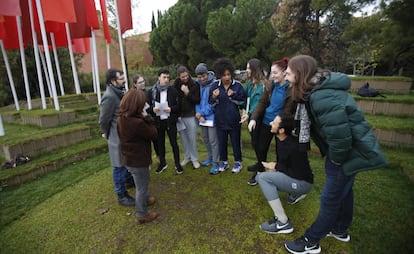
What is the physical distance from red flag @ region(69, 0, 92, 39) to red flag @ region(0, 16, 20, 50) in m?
1.92

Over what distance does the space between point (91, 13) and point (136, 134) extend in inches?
316

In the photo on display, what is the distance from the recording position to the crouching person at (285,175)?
2.15m

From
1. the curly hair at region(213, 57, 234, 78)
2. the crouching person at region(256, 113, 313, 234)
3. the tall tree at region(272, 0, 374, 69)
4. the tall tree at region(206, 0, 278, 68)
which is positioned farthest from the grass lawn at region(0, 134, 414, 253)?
the tall tree at region(206, 0, 278, 68)

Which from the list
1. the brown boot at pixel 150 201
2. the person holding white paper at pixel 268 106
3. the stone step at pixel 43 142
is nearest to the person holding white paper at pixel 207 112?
the person holding white paper at pixel 268 106

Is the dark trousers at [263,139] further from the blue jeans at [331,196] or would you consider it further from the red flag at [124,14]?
the red flag at [124,14]

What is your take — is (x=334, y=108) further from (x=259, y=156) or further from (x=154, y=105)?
(x=154, y=105)

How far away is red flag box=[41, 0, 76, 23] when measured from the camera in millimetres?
6613

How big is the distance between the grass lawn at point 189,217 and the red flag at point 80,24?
23.1 feet

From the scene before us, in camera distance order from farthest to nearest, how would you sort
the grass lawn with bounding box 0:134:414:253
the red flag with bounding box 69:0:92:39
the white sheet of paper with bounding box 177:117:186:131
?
1. the red flag with bounding box 69:0:92:39
2. the white sheet of paper with bounding box 177:117:186:131
3. the grass lawn with bounding box 0:134:414:253

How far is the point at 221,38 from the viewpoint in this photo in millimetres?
16516

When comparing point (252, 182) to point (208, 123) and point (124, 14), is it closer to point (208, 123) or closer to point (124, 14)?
point (208, 123)

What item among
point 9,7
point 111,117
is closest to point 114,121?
point 111,117

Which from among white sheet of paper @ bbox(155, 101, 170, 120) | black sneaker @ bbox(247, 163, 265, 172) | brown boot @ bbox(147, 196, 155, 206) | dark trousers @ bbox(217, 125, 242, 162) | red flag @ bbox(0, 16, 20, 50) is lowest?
brown boot @ bbox(147, 196, 155, 206)

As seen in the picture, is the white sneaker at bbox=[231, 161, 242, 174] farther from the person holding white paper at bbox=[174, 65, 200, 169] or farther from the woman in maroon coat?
the woman in maroon coat
